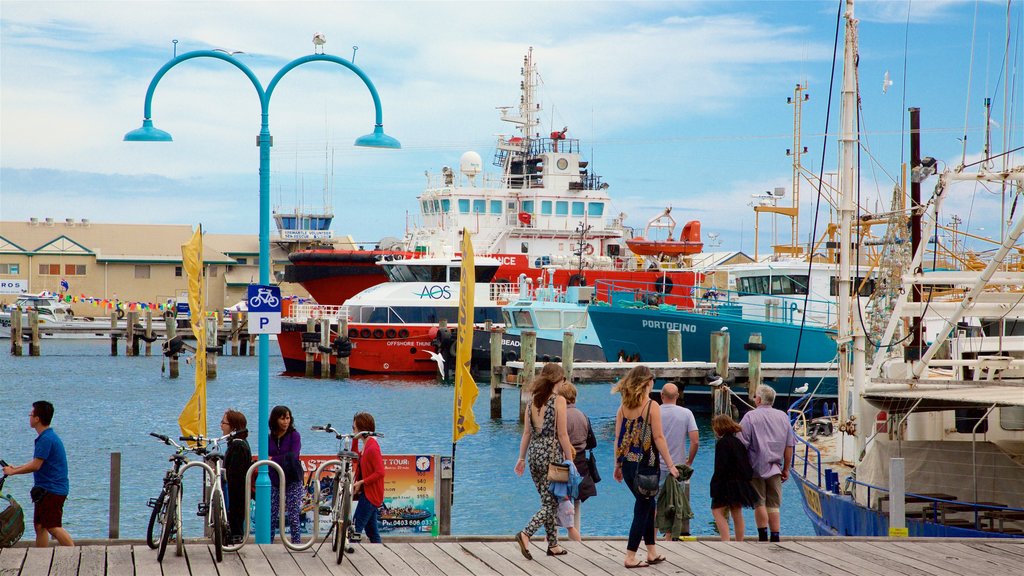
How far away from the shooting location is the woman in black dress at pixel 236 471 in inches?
394

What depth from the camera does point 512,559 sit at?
30.5ft

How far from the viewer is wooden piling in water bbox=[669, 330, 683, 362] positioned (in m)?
30.5

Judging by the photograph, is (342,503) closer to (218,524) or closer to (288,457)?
(218,524)

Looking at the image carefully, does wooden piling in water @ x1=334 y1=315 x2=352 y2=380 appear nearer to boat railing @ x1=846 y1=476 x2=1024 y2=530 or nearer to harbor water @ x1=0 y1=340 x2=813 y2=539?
harbor water @ x1=0 y1=340 x2=813 y2=539

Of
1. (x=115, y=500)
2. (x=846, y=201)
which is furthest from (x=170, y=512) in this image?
(x=846, y=201)

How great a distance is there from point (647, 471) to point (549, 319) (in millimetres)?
34198

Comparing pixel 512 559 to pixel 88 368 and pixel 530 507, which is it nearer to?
pixel 530 507

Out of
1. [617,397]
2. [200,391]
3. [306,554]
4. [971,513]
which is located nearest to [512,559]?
[306,554]

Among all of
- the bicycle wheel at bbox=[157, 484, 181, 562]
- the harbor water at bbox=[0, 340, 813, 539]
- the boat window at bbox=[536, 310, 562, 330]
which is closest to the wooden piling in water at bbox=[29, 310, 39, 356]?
the harbor water at bbox=[0, 340, 813, 539]

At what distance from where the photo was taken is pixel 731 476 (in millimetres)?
10680

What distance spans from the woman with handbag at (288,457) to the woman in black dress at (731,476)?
12.5 feet

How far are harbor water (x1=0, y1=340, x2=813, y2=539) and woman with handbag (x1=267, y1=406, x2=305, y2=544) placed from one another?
264 inches

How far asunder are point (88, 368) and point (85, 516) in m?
34.8

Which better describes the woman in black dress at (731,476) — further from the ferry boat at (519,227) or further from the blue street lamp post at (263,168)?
the ferry boat at (519,227)
